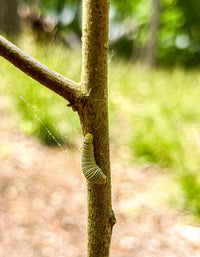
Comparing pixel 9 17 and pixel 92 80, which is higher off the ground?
pixel 9 17

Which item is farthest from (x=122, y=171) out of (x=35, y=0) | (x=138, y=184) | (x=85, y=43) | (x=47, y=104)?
(x=35, y=0)

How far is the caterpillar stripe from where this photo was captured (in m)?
0.42

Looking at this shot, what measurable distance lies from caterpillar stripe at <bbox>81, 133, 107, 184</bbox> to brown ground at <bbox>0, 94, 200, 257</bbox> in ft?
3.05

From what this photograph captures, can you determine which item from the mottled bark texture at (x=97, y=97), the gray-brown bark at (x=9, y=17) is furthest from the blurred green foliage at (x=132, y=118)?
the mottled bark texture at (x=97, y=97)

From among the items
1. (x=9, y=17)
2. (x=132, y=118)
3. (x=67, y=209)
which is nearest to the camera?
(x=67, y=209)

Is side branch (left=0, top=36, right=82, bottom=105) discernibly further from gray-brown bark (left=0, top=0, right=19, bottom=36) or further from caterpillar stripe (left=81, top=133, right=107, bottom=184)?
gray-brown bark (left=0, top=0, right=19, bottom=36)

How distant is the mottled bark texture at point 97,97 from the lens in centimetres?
40

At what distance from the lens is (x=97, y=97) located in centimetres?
42

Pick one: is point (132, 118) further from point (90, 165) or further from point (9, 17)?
point (90, 165)

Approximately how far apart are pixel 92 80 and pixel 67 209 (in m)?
1.26

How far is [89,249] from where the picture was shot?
0.52m

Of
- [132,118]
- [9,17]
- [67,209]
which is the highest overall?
[9,17]

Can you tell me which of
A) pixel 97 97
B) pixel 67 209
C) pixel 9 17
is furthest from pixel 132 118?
pixel 97 97

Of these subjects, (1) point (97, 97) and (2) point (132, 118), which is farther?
(2) point (132, 118)
